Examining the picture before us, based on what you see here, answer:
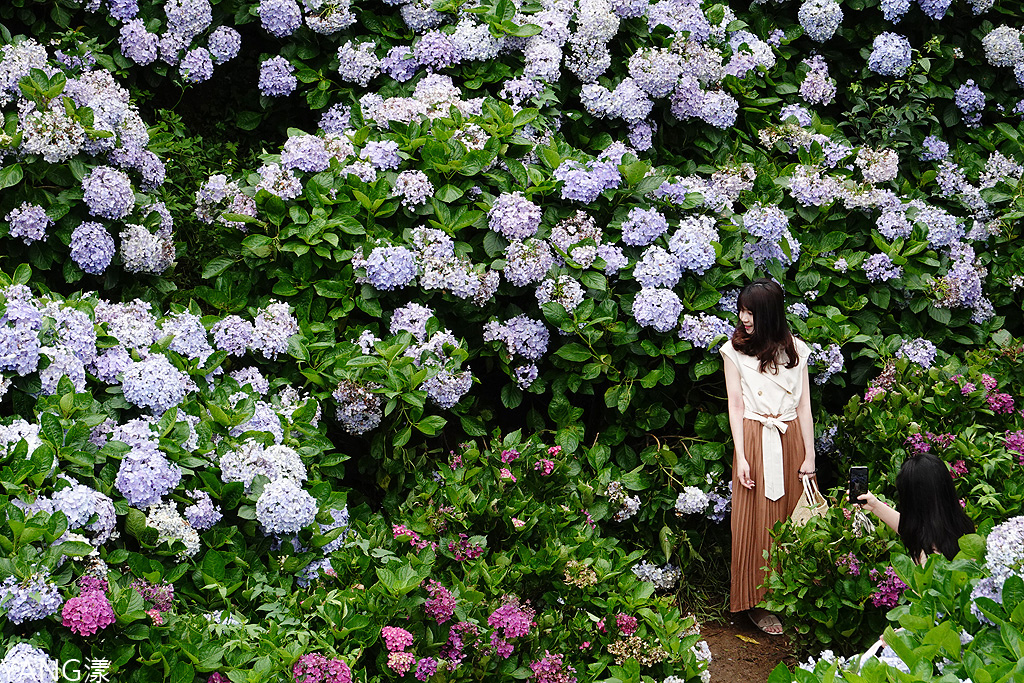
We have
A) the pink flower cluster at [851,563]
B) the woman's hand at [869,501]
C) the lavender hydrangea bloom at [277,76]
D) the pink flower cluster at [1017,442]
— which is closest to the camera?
the pink flower cluster at [851,563]

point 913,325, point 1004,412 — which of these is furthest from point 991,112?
point 1004,412

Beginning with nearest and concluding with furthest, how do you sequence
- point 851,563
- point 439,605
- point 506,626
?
1. point 439,605
2. point 506,626
3. point 851,563

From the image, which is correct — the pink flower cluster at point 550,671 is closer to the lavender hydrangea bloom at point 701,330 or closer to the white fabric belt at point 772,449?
the white fabric belt at point 772,449

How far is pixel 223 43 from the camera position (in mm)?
5016

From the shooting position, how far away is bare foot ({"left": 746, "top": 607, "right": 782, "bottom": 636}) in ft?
13.5

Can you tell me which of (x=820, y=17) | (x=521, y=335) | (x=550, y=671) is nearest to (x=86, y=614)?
(x=550, y=671)

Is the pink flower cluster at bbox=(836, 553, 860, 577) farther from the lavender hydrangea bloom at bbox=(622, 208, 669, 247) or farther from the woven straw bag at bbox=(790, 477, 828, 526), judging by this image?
the lavender hydrangea bloom at bbox=(622, 208, 669, 247)

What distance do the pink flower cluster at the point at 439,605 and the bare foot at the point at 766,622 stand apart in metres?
1.75

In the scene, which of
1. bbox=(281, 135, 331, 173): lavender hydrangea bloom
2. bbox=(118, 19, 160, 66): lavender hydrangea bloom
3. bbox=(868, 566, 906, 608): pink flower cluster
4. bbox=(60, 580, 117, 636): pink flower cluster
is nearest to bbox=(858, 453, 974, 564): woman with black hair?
bbox=(868, 566, 906, 608): pink flower cluster

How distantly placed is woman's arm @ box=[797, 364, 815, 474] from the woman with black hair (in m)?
0.78

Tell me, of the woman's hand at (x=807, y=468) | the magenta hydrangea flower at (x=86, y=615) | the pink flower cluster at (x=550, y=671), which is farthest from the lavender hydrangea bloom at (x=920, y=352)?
the magenta hydrangea flower at (x=86, y=615)

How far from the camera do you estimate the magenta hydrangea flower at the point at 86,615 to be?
2430mm

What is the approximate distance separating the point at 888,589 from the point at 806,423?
0.93 m

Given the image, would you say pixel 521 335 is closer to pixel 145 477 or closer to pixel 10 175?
pixel 145 477
